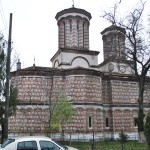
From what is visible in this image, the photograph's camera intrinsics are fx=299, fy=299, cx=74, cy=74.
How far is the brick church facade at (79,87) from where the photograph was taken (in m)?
29.5

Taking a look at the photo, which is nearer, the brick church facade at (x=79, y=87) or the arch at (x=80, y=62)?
the brick church facade at (x=79, y=87)

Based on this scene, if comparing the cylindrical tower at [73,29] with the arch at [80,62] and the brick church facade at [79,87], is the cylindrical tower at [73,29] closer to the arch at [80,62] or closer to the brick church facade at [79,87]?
the brick church facade at [79,87]

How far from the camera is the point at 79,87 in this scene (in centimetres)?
3019

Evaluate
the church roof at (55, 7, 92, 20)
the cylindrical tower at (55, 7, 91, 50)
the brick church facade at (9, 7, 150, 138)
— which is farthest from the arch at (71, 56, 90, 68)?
the church roof at (55, 7, 92, 20)

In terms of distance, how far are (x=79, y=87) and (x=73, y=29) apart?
729 centimetres

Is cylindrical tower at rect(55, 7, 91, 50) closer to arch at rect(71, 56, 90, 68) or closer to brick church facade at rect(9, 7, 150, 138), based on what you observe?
brick church facade at rect(9, 7, 150, 138)

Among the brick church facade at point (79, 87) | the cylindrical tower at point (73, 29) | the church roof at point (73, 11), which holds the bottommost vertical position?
the brick church facade at point (79, 87)

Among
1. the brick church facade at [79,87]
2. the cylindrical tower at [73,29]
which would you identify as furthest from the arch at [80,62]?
the cylindrical tower at [73,29]

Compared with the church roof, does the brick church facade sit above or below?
below

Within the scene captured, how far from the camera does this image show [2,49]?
59.3ft

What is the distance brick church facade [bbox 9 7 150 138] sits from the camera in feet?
96.9

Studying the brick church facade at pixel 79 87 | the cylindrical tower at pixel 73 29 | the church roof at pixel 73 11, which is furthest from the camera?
the church roof at pixel 73 11

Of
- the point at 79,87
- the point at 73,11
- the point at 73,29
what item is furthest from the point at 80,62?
the point at 73,11

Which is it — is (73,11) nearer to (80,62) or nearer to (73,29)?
(73,29)
